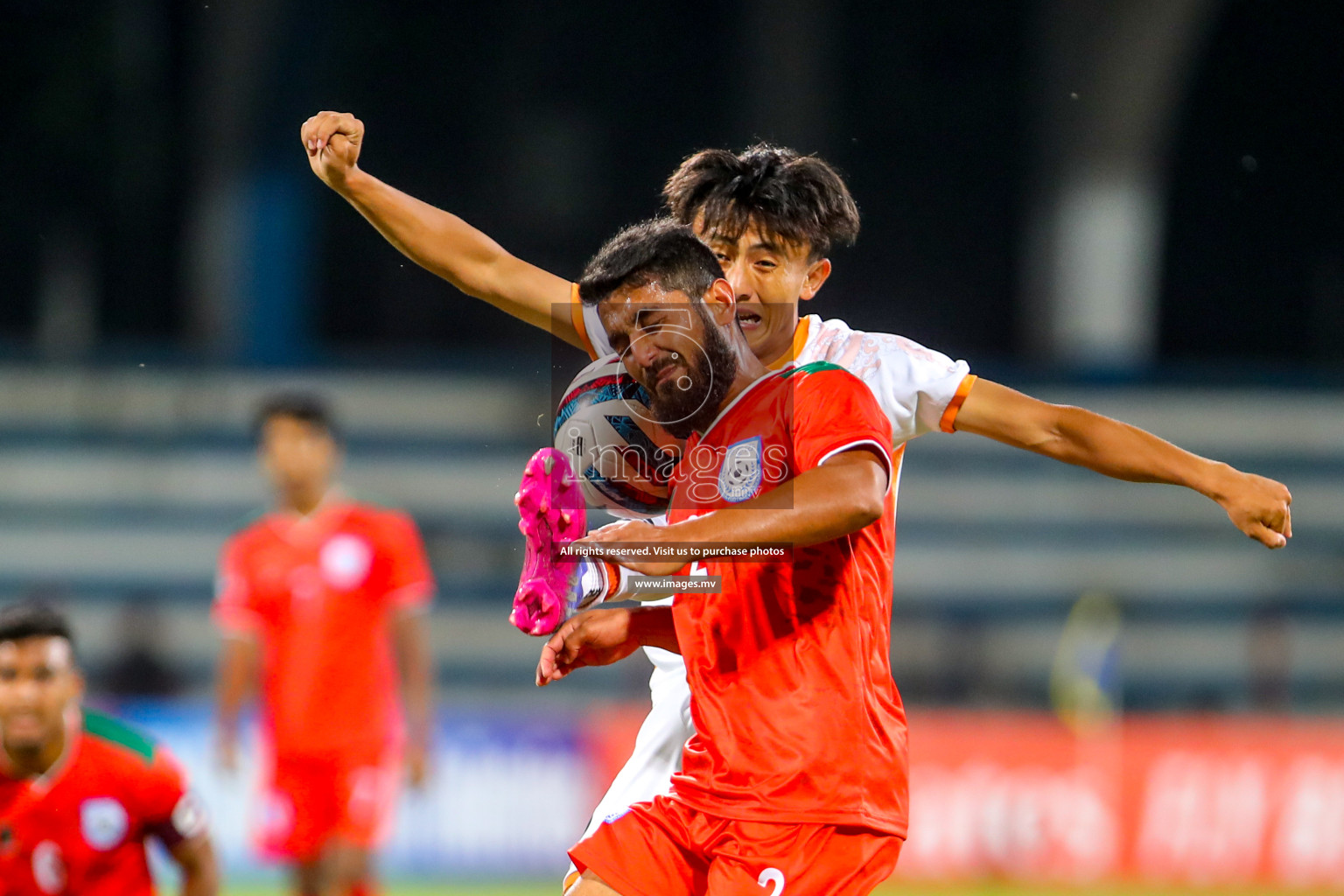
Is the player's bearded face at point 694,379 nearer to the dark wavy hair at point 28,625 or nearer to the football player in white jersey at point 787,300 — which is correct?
the football player in white jersey at point 787,300

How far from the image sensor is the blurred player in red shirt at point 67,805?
439 centimetres

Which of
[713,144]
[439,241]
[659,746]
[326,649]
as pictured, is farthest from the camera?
[713,144]

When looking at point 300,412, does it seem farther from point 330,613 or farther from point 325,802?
point 325,802

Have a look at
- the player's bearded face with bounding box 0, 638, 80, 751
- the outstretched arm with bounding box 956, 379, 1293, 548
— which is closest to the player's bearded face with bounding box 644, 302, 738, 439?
the outstretched arm with bounding box 956, 379, 1293, 548

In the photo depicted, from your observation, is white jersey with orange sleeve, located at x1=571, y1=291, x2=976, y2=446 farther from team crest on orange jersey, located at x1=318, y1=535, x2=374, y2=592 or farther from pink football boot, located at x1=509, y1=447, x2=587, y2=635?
team crest on orange jersey, located at x1=318, y1=535, x2=374, y2=592

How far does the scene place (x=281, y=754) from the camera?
6.67 metres

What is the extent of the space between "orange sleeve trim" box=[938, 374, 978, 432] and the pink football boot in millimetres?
730

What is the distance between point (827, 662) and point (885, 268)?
1309cm

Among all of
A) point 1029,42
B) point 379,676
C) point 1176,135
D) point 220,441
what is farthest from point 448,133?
point 379,676

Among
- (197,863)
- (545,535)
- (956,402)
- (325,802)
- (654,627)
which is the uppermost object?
(956,402)

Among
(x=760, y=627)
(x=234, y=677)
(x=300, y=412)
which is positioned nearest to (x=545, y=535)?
(x=760, y=627)

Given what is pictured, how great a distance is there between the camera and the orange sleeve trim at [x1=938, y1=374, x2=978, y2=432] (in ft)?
9.45

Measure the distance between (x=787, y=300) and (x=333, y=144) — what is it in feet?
2.74

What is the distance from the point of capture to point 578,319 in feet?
9.47
